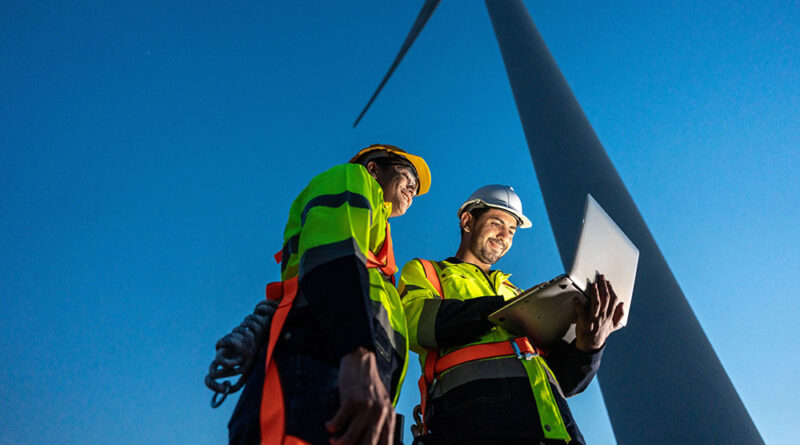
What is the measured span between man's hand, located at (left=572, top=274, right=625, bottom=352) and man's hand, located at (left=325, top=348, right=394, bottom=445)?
193 centimetres

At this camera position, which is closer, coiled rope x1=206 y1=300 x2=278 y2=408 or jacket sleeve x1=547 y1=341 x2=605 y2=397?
coiled rope x1=206 y1=300 x2=278 y2=408

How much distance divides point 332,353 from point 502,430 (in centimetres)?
145

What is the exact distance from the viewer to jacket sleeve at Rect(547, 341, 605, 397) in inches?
135

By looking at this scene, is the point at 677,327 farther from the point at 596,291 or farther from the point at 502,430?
the point at 502,430

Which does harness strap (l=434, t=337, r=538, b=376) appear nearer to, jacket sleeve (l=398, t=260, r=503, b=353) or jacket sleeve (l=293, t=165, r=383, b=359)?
jacket sleeve (l=398, t=260, r=503, b=353)

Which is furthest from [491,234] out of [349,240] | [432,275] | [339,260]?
[339,260]

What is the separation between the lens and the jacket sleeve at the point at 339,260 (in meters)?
1.74

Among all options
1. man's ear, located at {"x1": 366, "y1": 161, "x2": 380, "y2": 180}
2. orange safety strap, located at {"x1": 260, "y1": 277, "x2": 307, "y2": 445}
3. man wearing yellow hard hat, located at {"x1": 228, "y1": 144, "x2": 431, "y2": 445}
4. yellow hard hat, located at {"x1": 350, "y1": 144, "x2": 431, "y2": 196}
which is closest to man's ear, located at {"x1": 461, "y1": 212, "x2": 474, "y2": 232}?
yellow hard hat, located at {"x1": 350, "y1": 144, "x2": 431, "y2": 196}

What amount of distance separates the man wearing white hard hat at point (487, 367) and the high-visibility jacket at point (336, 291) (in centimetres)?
77

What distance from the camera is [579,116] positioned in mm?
7598

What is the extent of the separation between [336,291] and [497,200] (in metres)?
3.81

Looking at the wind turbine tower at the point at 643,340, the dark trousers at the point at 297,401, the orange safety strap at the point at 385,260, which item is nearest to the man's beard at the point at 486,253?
the wind turbine tower at the point at 643,340

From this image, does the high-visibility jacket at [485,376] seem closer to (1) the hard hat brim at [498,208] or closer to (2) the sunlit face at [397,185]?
(2) the sunlit face at [397,185]

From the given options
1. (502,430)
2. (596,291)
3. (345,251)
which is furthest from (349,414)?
(596,291)
